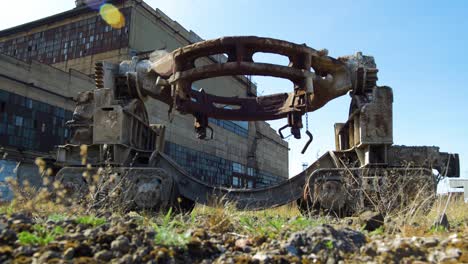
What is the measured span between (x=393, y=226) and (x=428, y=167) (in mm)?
3464

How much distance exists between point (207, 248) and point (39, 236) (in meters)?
1.16

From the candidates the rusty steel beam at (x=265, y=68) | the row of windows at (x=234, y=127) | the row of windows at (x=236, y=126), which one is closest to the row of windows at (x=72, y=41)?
the row of windows at (x=234, y=127)

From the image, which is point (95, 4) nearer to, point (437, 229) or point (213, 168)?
point (213, 168)

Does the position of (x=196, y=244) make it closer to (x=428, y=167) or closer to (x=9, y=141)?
(x=428, y=167)

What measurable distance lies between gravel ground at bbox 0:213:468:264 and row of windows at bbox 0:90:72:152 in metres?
21.5

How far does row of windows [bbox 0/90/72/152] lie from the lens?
2142cm

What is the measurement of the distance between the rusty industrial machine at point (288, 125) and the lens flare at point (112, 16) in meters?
24.4

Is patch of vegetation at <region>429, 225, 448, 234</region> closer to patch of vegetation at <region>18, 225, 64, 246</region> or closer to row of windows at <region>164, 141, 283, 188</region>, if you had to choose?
patch of vegetation at <region>18, 225, 64, 246</region>

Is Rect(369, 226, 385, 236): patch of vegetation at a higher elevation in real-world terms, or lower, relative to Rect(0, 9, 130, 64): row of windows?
lower

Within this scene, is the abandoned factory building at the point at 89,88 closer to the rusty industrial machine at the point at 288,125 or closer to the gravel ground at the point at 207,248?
the rusty industrial machine at the point at 288,125

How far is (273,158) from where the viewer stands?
146ft

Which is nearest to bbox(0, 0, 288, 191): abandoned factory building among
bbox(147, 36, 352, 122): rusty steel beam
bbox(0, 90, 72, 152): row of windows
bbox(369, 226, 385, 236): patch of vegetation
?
bbox(0, 90, 72, 152): row of windows

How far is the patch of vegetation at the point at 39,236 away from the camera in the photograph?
2.46 m

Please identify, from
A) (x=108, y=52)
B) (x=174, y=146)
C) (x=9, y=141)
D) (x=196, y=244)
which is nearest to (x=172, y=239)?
(x=196, y=244)
